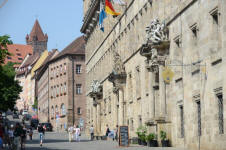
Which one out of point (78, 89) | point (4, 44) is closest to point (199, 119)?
point (4, 44)

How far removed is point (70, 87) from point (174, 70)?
76268 mm

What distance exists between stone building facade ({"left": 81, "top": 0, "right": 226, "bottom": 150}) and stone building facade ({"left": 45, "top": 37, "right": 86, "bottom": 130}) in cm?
→ 5107

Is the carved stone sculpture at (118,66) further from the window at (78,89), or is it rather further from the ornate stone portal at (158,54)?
the window at (78,89)

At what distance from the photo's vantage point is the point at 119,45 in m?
53.5

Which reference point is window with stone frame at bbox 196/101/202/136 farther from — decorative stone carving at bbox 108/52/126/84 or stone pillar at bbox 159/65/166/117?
decorative stone carving at bbox 108/52/126/84

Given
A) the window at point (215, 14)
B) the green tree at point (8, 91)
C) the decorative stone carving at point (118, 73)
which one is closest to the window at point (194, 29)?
the window at point (215, 14)

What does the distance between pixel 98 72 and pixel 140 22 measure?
26176 mm

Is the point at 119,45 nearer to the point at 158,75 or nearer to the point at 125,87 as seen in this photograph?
the point at 125,87

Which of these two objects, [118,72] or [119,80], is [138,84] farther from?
[119,80]

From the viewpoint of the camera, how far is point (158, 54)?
3416 cm

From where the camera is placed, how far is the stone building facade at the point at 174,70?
25672 mm

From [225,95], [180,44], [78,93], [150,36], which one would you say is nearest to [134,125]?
[150,36]

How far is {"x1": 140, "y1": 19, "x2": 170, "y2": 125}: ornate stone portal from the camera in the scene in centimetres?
3362

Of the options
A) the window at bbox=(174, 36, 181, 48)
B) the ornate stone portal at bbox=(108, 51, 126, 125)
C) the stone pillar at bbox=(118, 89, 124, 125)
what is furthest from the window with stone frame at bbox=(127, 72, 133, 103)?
the window at bbox=(174, 36, 181, 48)
